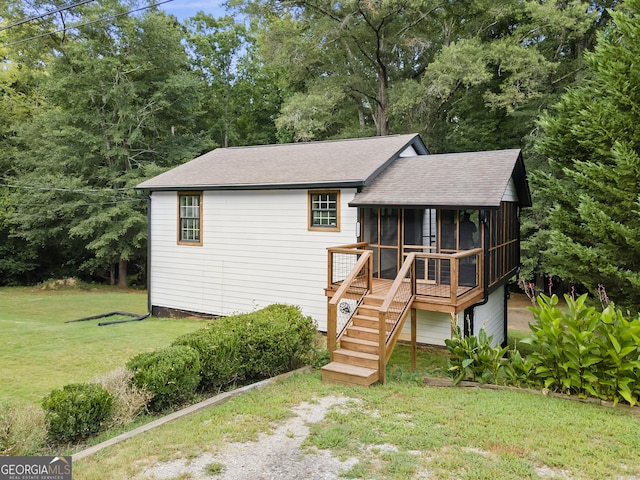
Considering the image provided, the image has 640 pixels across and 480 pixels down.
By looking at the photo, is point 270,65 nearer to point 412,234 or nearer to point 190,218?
point 190,218

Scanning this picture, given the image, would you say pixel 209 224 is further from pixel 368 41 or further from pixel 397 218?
pixel 368 41

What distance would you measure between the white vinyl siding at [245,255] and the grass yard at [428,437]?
5.20 meters

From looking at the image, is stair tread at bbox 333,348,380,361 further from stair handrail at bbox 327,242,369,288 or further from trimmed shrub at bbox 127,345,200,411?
trimmed shrub at bbox 127,345,200,411

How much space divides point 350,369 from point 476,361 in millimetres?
1817

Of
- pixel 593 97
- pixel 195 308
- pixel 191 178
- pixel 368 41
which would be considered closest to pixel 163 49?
pixel 368 41

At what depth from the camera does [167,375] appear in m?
5.43

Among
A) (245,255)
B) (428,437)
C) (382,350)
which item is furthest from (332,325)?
(245,255)

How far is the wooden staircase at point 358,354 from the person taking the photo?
21.9ft

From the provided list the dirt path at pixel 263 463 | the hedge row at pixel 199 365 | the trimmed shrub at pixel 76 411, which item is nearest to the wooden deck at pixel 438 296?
the hedge row at pixel 199 365

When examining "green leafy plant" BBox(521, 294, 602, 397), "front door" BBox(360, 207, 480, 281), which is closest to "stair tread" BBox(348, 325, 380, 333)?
"green leafy plant" BBox(521, 294, 602, 397)

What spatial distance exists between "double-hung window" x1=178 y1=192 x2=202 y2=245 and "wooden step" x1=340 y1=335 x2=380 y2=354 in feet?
22.2

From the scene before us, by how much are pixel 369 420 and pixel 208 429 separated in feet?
5.68

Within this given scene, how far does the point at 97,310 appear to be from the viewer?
15984 millimetres

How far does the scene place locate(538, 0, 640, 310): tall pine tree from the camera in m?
9.36
